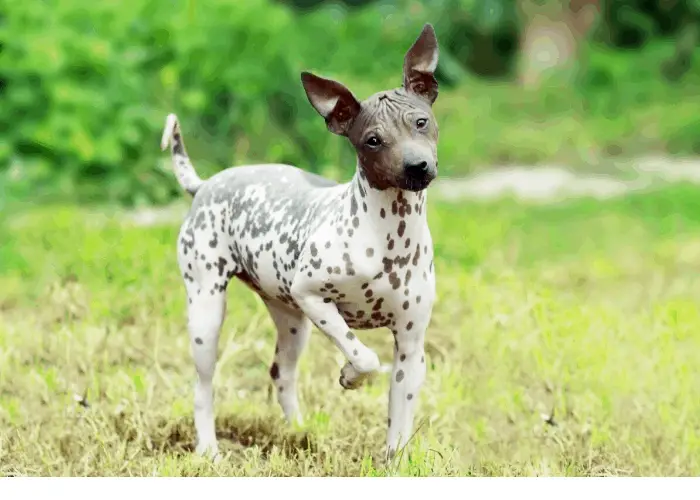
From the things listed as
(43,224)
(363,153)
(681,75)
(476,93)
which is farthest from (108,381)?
(681,75)

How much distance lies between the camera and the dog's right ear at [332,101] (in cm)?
342

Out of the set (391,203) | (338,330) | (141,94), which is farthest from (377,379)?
(141,94)

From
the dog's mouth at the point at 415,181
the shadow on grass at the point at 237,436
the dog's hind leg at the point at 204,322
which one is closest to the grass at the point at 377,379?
the shadow on grass at the point at 237,436

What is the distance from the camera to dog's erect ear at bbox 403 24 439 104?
345 centimetres

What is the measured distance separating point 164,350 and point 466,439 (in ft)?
4.89

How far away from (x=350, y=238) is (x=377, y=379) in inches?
61.9

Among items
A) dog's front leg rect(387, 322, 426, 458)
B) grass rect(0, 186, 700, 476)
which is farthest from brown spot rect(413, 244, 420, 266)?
grass rect(0, 186, 700, 476)

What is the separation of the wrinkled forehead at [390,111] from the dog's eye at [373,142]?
0.10ft

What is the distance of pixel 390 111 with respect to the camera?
336 cm

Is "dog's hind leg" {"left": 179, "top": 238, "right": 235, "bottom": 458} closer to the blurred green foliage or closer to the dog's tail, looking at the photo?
the dog's tail

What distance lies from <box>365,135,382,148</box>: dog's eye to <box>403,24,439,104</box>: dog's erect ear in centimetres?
21

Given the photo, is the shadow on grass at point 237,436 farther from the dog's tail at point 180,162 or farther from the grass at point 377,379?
the dog's tail at point 180,162
